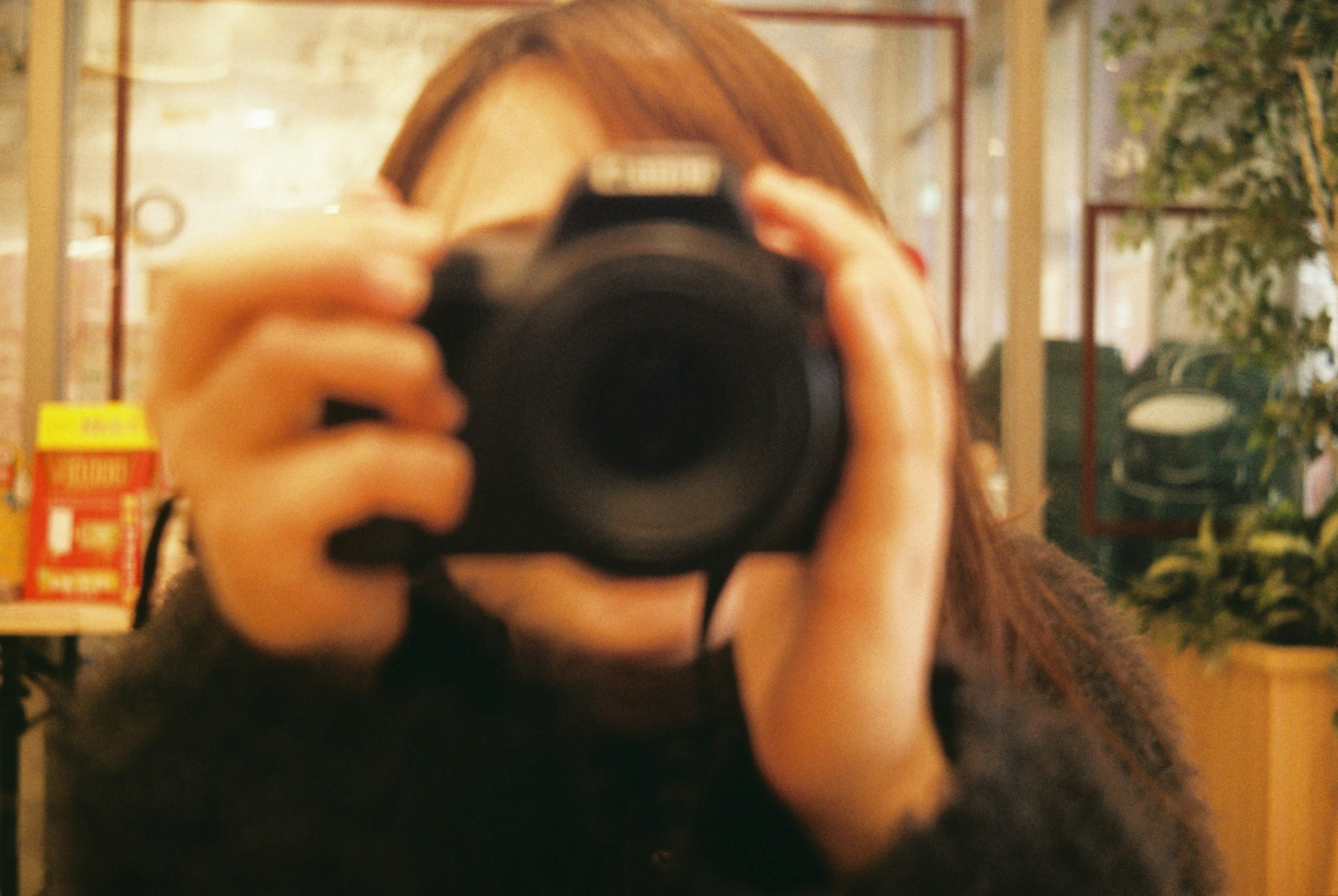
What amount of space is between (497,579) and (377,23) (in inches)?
69.7

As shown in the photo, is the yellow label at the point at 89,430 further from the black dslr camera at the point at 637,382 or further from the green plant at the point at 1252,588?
the green plant at the point at 1252,588

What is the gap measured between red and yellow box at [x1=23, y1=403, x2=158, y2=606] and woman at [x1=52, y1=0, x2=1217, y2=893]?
1.30m

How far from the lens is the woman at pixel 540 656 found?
40 cm

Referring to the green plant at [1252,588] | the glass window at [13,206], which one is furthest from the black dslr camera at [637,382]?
the glass window at [13,206]

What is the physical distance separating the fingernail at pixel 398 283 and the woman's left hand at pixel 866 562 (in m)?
0.14

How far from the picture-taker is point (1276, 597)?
1.66 meters

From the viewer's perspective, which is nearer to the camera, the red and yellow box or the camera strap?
the camera strap

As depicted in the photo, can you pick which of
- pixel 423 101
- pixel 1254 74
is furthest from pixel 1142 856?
pixel 1254 74

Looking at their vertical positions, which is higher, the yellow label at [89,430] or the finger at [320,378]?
the finger at [320,378]

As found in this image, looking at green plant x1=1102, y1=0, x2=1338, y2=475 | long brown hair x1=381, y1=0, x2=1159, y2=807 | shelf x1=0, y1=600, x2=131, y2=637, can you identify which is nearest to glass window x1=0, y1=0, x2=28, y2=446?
Answer: shelf x1=0, y1=600, x2=131, y2=637

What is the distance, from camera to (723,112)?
0.54m

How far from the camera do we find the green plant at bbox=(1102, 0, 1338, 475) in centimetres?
156

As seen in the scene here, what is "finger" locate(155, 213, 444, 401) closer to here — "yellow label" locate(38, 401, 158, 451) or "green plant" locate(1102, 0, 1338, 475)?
"yellow label" locate(38, 401, 158, 451)

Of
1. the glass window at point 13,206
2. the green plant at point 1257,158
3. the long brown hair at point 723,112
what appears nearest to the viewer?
the long brown hair at point 723,112
